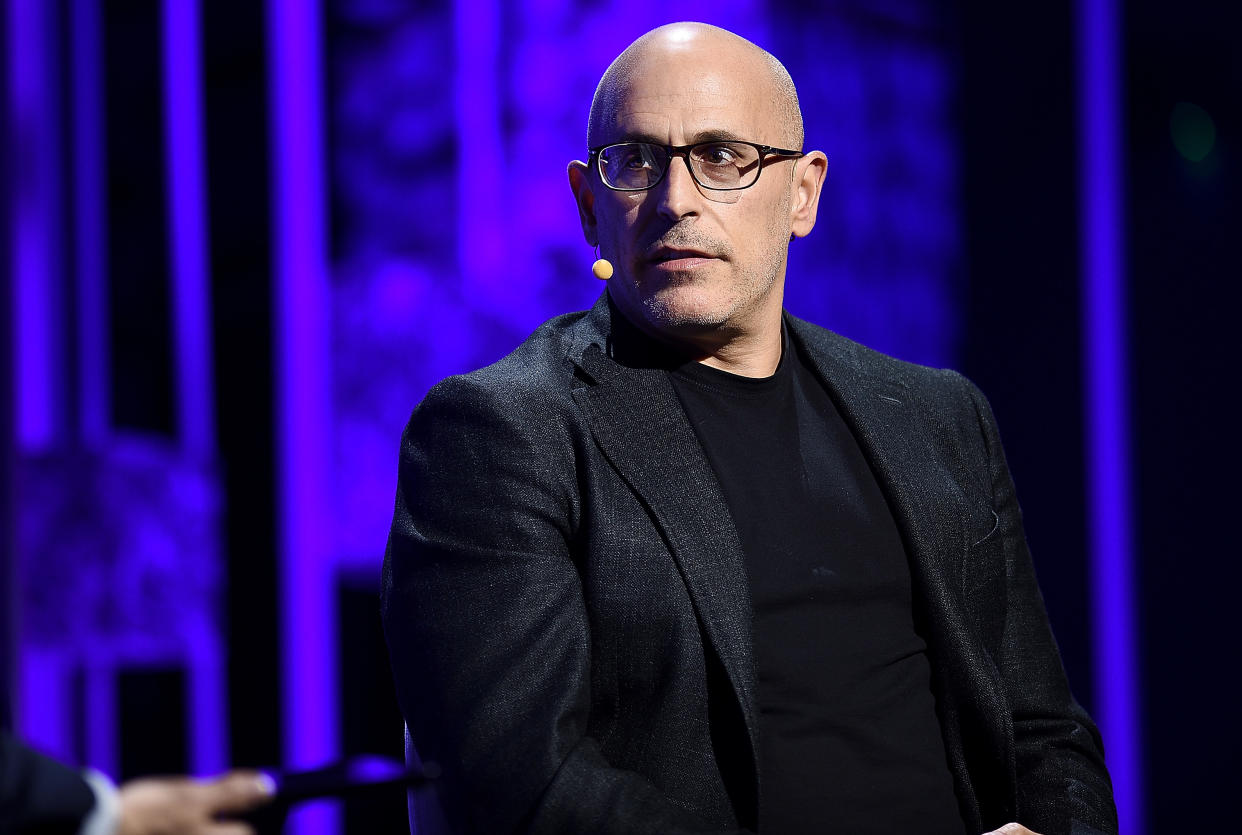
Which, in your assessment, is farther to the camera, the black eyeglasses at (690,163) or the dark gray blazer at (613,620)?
the black eyeglasses at (690,163)

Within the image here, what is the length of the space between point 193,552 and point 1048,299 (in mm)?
2141

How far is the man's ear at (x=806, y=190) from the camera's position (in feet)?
5.77

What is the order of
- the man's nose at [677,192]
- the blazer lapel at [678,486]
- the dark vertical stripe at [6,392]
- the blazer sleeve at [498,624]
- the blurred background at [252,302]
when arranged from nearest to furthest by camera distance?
the blazer sleeve at [498,624]
the blazer lapel at [678,486]
the man's nose at [677,192]
the dark vertical stripe at [6,392]
the blurred background at [252,302]

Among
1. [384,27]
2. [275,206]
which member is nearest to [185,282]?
[275,206]

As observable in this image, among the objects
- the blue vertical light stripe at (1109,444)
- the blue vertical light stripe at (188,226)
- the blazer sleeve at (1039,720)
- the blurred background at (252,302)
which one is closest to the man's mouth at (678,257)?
the blazer sleeve at (1039,720)

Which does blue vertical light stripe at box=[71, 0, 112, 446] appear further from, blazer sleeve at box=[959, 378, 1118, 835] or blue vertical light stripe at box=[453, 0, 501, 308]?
blazer sleeve at box=[959, 378, 1118, 835]

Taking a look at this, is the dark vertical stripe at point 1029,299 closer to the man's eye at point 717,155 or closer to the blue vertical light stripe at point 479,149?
the blue vertical light stripe at point 479,149

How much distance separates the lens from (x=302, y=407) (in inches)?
106

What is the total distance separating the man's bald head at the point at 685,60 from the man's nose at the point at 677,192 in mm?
98

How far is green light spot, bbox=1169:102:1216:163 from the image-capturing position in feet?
10.3

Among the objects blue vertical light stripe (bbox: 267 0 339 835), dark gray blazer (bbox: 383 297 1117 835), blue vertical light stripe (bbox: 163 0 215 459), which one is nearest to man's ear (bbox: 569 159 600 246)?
dark gray blazer (bbox: 383 297 1117 835)

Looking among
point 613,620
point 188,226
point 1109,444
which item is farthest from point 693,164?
point 1109,444

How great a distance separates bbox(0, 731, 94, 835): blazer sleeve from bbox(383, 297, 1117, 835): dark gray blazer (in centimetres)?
48

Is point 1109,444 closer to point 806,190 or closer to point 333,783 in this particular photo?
point 806,190
